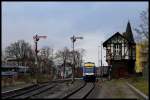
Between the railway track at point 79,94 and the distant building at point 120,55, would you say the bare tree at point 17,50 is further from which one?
the railway track at point 79,94

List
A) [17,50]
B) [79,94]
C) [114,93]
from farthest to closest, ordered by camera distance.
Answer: [17,50] → [79,94] → [114,93]

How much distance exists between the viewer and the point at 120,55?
97750 mm

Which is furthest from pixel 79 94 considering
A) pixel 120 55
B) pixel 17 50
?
pixel 17 50

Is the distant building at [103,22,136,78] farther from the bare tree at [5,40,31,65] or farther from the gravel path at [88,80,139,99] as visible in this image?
the bare tree at [5,40,31,65]

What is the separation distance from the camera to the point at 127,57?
97625 millimetres

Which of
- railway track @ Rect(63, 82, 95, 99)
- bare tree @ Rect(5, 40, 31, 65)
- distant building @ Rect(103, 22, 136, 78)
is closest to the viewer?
railway track @ Rect(63, 82, 95, 99)

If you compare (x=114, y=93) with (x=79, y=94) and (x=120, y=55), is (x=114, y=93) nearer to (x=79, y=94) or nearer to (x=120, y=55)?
(x=79, y=94)

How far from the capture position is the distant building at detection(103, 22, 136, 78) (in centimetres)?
9669

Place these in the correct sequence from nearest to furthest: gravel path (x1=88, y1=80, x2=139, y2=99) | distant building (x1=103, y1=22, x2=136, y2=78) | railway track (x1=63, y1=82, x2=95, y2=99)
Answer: railway track (x1=63, y1=82, x2=95, y2=99), gravel path (x1=88, y1=80, x2=139, y2=99), distant building (x1=103, y1=22, x2=136, y2=78)

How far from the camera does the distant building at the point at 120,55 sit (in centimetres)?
9669

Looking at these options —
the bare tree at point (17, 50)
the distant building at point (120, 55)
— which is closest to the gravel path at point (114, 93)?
the distant building at point (120, 55)

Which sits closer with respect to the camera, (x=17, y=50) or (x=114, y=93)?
(x=114, y=93)

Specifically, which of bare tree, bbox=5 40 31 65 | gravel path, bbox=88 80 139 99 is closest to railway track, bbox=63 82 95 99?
gravel path, bbox=88 80 139 99

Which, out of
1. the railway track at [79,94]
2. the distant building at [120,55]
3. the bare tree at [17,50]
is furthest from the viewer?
the bare tree at [17,50]
